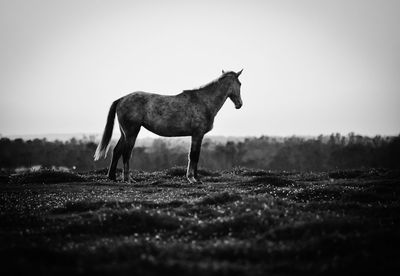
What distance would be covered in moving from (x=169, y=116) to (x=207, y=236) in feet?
35.8

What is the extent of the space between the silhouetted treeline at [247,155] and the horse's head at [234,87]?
89.0m

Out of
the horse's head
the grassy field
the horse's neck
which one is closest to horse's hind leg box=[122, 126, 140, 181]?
the horse's neck

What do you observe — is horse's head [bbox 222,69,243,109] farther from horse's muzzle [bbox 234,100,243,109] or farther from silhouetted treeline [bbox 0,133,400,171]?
Answer: silhouetted treeline [bbox 0,133,400,171]

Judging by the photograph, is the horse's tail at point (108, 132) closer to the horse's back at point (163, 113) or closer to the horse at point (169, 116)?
the horse at point (169, 116)

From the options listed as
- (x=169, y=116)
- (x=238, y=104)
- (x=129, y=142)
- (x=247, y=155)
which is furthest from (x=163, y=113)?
(x=247, y=155)

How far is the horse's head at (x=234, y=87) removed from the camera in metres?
20.7

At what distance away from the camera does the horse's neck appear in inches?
786

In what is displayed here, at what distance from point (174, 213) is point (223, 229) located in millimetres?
2070

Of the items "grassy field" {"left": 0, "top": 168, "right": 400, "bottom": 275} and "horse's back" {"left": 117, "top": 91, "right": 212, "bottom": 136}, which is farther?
"horse's back" {"left": 117, "top": 91, "right": 212, "bottom": 136}

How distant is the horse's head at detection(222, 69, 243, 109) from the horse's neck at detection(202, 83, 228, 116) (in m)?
0.35

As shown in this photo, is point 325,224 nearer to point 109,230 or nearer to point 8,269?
point 109,230

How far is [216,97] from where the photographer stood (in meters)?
20.2

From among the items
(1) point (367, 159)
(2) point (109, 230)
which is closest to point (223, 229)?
(2) point (109, 230)

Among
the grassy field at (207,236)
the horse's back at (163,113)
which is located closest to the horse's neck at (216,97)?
the horse's back at (163,113)
